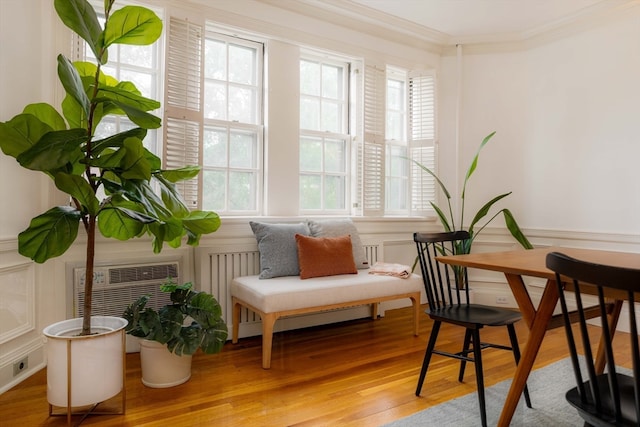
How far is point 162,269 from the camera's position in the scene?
2953 millimetres

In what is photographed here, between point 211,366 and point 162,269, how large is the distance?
0.79 meters

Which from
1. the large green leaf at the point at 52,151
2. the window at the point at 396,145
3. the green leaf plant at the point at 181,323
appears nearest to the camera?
the large green leaf at the point at 52,151

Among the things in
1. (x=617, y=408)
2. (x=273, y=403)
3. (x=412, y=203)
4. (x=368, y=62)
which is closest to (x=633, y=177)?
(x=412, y=203)

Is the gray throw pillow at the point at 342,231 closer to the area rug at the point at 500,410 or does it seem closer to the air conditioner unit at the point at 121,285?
the air conditioner unit at the point at 121,285

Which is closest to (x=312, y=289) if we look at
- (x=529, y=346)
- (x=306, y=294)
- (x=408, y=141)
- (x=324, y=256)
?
(x=306, y=294)

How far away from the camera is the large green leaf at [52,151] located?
170 cm

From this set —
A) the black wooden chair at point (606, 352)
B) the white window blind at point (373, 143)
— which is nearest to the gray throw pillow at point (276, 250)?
the white window blind at point (373, 143)

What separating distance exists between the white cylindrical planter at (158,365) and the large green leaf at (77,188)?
921 millimetres

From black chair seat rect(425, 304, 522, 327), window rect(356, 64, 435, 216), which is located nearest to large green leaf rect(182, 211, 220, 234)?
black chair seat rect(425, 304, 522, 327)

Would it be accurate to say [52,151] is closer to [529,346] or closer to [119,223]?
[119,223]

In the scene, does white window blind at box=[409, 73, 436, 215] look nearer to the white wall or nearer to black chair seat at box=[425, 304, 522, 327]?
the white wall

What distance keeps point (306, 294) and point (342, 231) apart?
0.87 meters

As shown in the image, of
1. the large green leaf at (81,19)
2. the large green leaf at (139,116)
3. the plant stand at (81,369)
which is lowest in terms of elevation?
the plant stand at (81,369)

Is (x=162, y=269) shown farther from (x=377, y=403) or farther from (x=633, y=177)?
(x=633, y=177)
